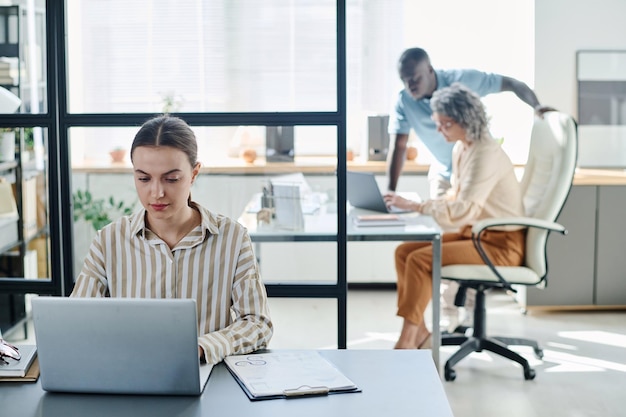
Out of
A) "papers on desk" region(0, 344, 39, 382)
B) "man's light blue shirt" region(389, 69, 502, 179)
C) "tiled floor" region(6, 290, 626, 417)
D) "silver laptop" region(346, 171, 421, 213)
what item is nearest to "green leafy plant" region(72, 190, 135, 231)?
"tiled floor" region(6, 290, 626, 417)

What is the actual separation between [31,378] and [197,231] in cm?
57

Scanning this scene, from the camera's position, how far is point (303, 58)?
2.81 m

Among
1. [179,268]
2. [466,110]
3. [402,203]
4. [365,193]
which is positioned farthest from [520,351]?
[179,268]

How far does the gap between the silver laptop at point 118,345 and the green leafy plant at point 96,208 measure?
118 centimetres

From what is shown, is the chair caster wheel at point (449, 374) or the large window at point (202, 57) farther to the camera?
the chair caster wheel at point (449, 374)

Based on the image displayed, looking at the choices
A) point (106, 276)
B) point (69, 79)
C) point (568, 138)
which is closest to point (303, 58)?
point (69, 79)

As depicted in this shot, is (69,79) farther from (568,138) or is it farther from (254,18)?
(568,138)

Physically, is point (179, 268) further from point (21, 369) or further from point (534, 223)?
point (534, 223)

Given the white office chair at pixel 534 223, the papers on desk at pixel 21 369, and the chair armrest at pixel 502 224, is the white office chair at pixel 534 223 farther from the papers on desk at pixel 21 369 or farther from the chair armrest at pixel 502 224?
the papers on desk at pixel 21 369

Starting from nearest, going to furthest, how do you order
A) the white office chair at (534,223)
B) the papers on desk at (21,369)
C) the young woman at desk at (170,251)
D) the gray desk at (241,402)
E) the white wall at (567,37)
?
the gray desk at (241,402) → the papers on desk at (21,369) → the young woman at desk at (170,251) → the white office chair at (534,223) → the white wall at (567,37)

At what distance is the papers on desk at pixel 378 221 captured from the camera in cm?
383

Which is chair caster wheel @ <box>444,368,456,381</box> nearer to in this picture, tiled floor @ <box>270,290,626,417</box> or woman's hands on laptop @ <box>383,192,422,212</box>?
tiled floor @ <box>270,290,626,417</box>

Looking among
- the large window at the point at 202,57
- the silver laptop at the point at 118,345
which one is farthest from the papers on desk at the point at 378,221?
the silver laptop at the point at 118,345

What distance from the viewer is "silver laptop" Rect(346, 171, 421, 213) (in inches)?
162
